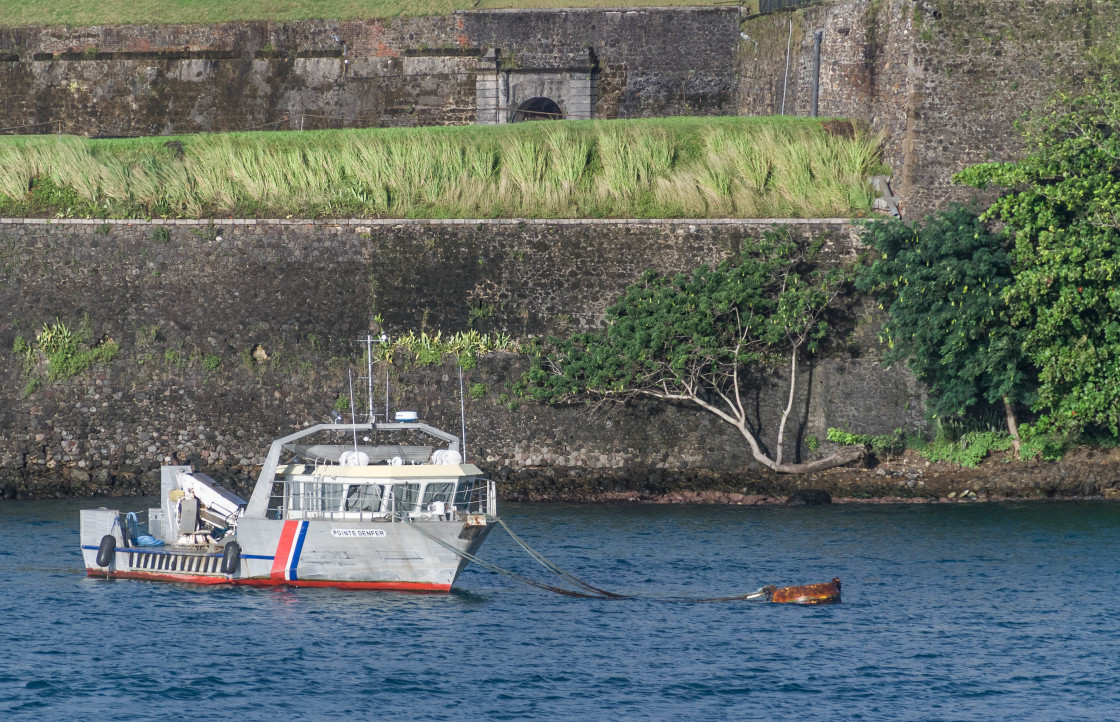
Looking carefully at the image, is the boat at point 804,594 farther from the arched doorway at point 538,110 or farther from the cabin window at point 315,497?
the arched doorway at point 538,110

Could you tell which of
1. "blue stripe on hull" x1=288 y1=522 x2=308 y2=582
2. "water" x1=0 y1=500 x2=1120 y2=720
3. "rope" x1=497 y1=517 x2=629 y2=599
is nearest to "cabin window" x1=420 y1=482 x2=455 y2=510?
"rope" x1=497 y1=517 x2=629 y2=599

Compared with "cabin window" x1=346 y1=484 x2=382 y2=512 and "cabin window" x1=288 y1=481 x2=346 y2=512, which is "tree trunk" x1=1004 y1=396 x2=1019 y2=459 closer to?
"cabin window" x1=346 y1=484 x2=382 y2=512

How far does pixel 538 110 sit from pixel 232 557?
60.4 feet

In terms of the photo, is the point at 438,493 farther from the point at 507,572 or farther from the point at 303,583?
the point at 303,583

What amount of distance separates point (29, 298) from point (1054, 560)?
777 inches

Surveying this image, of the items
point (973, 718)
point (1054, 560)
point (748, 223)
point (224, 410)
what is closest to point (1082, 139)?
point (748, 223)

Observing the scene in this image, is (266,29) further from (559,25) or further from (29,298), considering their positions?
(29,298)

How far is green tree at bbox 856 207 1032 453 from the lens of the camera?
2723cm

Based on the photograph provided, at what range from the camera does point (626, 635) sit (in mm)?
20000

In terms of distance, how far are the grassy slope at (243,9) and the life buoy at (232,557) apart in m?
18.7

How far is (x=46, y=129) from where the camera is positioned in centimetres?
3734

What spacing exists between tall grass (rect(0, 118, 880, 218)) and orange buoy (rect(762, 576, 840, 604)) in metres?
10.5

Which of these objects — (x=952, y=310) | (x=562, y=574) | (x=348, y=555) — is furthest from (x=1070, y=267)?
(x=348, y=555)

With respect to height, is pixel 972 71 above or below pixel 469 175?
above
